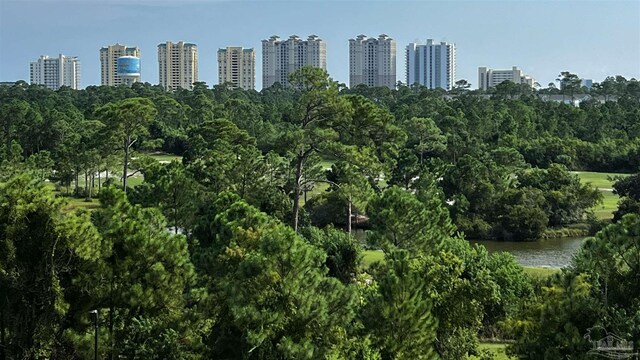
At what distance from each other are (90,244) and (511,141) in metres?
47.4

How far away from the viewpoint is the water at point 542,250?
3541cm

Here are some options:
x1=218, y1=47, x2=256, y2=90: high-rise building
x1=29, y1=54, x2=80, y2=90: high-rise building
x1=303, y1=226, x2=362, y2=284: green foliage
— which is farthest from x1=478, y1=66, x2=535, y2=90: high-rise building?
x1=303, y1=226, x2=362, y2=284: green foliage

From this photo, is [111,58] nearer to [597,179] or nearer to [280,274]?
[597,179]

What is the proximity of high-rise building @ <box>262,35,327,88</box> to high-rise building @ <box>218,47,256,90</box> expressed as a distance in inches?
262

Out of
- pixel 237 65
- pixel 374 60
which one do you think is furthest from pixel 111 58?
pixel 374 60

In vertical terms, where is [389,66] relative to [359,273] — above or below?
above

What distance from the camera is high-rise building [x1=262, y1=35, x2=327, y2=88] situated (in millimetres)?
169250

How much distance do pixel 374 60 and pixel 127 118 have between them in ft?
471

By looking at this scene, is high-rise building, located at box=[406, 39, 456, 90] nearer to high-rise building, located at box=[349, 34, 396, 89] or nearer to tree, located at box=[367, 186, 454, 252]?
high-rise building, located at box=[349, 34, 396, 89]

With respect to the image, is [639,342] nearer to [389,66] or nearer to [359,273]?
[359,273]

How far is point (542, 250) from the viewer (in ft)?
127

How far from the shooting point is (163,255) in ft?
57.2

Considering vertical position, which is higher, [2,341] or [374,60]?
A: [374,60]

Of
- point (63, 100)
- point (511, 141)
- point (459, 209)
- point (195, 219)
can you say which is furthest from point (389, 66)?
point (195, 219)
